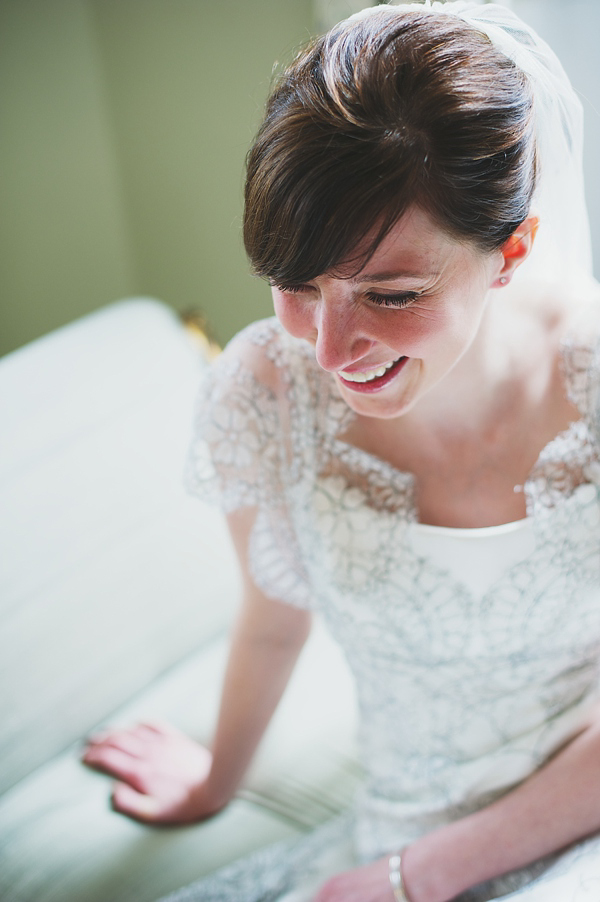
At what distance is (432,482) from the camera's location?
37.6 inches

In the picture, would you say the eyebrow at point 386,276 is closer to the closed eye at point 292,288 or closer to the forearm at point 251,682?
the closed eye at point 292,288

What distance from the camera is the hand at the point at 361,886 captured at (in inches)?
37.1

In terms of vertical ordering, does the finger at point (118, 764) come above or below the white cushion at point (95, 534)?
below

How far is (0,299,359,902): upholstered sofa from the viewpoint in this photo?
1.10m

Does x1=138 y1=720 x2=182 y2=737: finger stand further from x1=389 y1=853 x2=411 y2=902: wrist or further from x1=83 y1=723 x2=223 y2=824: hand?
x1=389 y1=853 x2=411 y2=902: wrist

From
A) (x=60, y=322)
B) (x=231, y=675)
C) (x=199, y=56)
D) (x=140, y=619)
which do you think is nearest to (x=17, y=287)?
(x=60, y=322)

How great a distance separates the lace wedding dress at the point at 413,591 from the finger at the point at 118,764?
20cm

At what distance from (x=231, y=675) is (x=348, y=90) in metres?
0.74

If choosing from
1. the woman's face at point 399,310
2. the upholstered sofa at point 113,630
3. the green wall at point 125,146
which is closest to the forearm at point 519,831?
the upholstered sofa at point 113,630

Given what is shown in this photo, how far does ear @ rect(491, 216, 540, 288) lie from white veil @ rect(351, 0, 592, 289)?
1.8 inches

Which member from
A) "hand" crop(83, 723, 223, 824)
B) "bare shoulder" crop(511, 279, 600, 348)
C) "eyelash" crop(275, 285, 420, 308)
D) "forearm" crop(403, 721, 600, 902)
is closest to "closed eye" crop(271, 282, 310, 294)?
"eyelash" crop(275, 285, 420, 308)

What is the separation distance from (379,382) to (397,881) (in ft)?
1.87

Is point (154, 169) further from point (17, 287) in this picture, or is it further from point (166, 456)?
point (166, 456)

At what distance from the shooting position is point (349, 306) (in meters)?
0.74
